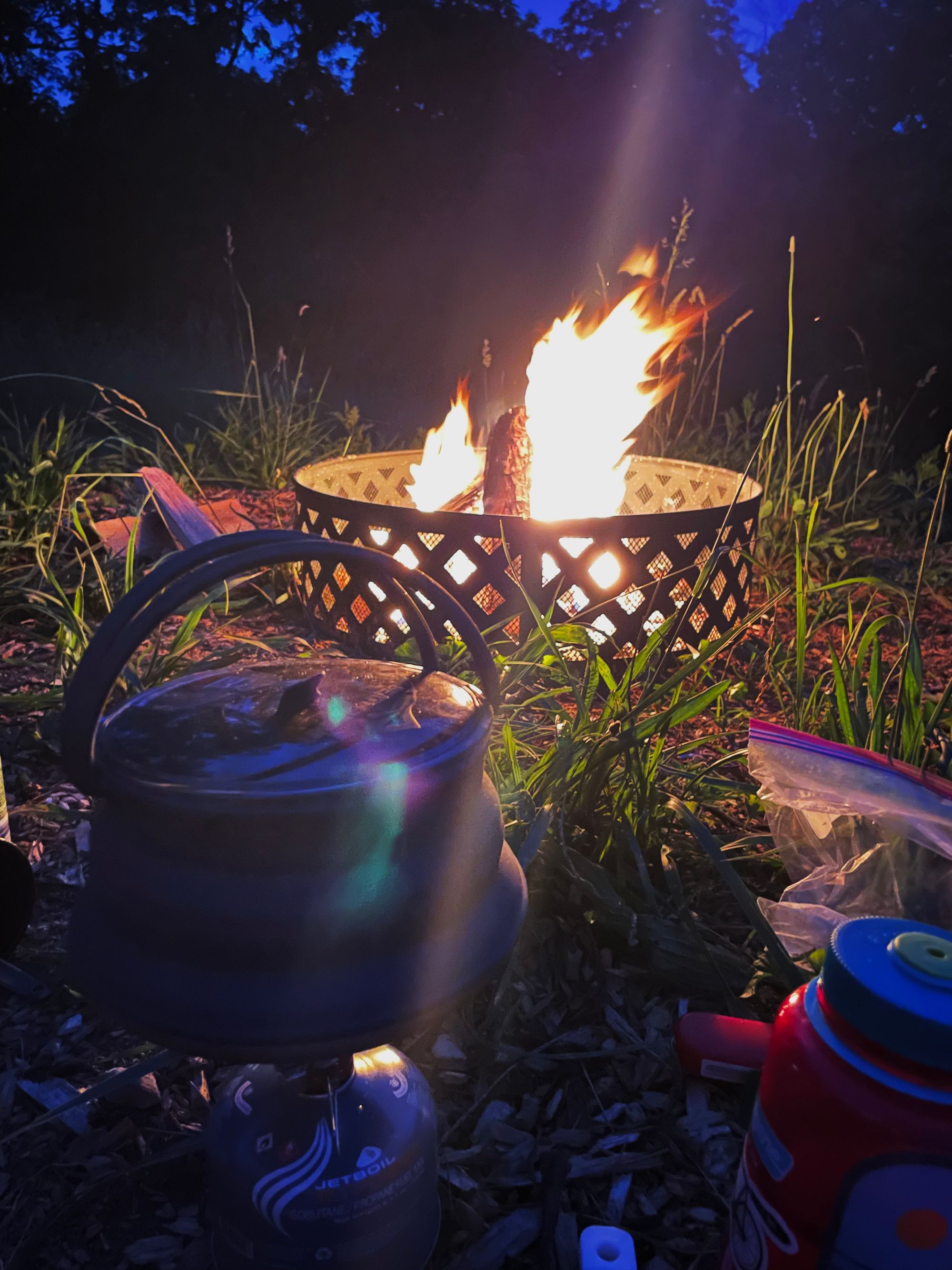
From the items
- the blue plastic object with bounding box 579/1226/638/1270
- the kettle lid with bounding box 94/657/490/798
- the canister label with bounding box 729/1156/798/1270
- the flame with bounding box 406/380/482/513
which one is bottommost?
the blue plastic object with bounding box 579/1226/638/1270

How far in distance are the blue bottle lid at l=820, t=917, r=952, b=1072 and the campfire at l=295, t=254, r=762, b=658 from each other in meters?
1.54

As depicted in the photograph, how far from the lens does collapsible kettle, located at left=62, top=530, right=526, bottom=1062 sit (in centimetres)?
95

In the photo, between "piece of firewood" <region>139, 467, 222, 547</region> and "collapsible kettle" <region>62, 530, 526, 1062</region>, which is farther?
"piece of firewood" <region>139, 467, 222, 547</region>

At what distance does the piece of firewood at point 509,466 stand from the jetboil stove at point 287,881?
240 cm

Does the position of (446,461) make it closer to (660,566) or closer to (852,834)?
(660,566)

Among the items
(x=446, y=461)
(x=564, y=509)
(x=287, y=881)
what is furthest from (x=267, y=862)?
(x=446, y=461)

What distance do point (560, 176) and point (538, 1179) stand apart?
819 centimetres

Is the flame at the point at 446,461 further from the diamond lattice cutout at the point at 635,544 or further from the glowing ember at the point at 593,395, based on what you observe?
the diamond lattice cutout at the point at 635,544

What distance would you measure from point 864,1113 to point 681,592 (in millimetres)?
2364

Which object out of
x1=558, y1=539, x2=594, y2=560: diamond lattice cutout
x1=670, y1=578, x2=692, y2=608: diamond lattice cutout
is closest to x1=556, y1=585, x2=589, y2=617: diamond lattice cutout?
x1=558, y1=539, x2=594, y2=560: diamond lattice cutout

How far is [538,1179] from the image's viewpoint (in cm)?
142

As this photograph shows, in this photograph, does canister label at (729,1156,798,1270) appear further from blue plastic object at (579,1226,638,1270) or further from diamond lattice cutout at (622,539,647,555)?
diamond lattice cutout at (622,539,647,555)

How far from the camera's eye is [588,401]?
3.66 m

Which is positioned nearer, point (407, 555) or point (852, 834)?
point (852, 834)
